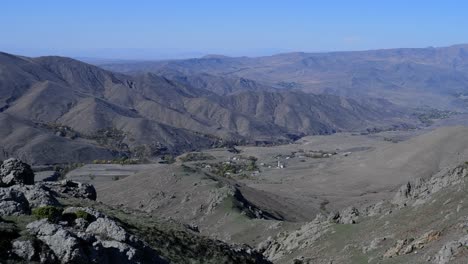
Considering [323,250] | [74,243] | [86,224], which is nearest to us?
[74,243]

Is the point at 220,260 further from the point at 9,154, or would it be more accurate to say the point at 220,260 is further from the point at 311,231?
the point at 9,154

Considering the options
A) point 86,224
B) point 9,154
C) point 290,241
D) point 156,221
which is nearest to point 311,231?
point 290,241

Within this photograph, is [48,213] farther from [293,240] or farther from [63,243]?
[293,240]

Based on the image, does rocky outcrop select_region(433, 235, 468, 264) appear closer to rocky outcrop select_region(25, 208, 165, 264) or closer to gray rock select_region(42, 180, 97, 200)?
rocky outcrop select_region(25, 208, 165, 264)

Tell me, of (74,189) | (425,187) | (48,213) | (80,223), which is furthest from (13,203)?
(425,187)

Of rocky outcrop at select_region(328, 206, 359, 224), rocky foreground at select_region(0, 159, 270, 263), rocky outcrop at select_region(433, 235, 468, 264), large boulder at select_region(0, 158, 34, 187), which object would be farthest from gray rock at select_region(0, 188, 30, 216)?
rocky outcrop at select_region(328, 206, 359, 224)

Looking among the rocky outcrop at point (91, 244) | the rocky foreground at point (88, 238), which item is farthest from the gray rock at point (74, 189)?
the rocky outcrop at point (91, 244)
